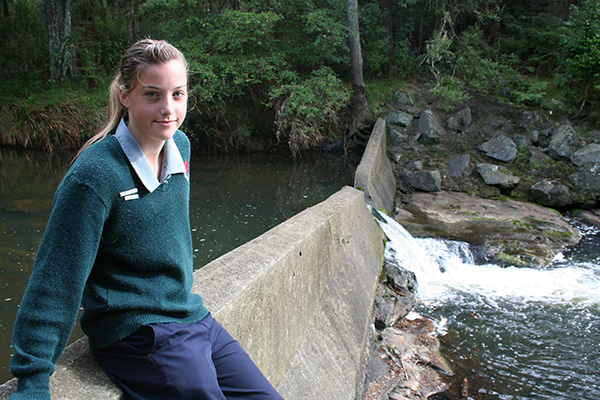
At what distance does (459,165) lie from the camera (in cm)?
1313

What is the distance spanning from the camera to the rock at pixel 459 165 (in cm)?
1291

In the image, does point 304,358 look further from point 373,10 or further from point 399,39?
point 399,39

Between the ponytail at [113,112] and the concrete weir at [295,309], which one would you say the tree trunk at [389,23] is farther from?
the ponytail at [113,112]

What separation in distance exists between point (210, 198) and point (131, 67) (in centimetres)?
937

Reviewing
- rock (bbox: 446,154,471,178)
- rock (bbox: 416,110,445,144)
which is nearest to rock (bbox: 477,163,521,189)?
rock (bbox: 446,154,471,178)

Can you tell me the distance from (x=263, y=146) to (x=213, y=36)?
13.1ft

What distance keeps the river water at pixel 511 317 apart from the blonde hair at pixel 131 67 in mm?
4034

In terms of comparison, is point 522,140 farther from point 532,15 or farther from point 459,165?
point 532,15

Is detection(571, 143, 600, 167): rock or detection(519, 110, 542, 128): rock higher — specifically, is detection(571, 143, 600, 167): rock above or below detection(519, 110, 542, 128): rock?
below

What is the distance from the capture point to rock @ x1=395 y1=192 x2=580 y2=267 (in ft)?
28.8

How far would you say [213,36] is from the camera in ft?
47.1

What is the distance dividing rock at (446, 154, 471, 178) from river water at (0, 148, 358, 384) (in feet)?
8.22

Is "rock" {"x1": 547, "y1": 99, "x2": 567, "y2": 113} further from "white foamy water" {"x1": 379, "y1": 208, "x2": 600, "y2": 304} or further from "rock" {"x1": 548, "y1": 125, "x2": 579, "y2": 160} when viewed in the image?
"white foamy water" {"x1": 379, "y1": 208, "x2": 600, "y2": 304}

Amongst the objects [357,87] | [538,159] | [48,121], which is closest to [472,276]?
[538,159]
